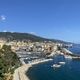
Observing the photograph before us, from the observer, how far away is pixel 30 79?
2034 inches

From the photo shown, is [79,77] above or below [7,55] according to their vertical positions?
below

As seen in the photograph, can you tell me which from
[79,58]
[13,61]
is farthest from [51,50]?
[13,61]

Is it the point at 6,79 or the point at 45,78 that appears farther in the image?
the point at 45,78

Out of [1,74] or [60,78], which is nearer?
[1,74]

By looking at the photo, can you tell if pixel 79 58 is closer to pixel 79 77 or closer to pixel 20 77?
pixel 79 77

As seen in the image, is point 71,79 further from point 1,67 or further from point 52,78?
point 1,67

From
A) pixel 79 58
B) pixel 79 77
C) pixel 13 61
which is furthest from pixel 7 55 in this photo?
pixel 79 58

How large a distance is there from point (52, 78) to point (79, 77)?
647 centimetres

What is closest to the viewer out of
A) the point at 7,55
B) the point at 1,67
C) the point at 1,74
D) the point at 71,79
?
the point at 1,74

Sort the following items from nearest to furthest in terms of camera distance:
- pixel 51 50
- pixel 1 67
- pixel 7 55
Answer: pixel 1 67 < pixel 7 55 < pixel 51 50

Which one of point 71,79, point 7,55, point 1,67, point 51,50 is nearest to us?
point 1,67

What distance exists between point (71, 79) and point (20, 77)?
11.2 metres

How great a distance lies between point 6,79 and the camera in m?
45.1

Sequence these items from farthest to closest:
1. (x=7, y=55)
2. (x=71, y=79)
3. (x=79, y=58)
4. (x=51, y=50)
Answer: (x=51, y=50), (x=79, y=58), (x=7, y=55), (x=71, y=79)
